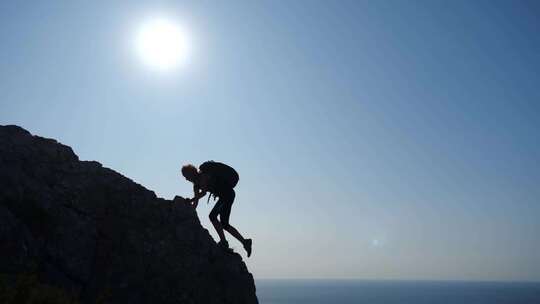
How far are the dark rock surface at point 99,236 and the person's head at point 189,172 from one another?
0.76 m

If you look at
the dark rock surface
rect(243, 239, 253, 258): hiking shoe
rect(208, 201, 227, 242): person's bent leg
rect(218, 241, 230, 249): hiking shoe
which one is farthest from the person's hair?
rect(243, 239, 253, 258): hiking shoe

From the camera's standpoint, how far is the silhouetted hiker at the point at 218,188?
48.7 feet

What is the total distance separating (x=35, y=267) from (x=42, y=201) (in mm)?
2165

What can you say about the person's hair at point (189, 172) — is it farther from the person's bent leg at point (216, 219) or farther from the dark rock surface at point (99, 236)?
the person's bent leg at point (216, 219)

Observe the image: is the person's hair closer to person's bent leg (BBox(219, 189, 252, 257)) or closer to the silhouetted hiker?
the silhouetted hiker

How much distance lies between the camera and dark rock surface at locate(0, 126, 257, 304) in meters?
11.1

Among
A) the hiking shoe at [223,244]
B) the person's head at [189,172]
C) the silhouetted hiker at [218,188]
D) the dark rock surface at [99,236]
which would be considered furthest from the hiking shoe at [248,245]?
the person's head at [189,172]

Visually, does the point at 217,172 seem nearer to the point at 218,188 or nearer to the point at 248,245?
the point at 218,188

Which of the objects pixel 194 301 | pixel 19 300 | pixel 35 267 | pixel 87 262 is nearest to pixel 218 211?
pixel 194 301

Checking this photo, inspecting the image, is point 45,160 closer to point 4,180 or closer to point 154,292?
point 4,180

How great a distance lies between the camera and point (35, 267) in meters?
10.3

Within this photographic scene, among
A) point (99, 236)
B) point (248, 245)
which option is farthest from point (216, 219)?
point (99, 236)

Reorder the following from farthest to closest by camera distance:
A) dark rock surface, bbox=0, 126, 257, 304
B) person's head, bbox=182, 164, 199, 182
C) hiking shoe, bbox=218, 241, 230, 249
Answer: person's head, bbox=182, 164, 199, 182, hiking shoe, bbox=218, 241, 230, 249, dark rock surface, bbox=0, 126, 257, 304

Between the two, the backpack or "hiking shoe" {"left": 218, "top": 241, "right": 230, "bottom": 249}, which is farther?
the backpack
